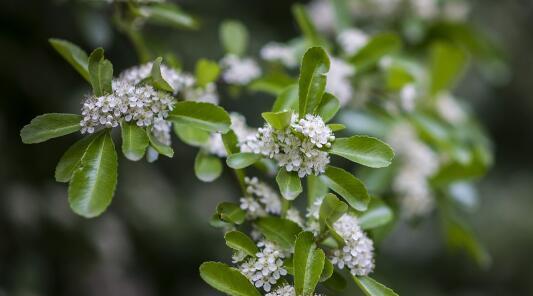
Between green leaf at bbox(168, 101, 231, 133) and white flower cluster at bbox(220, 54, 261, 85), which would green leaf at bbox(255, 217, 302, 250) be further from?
white flower cluster at bbox(220, 54, 261, 85)

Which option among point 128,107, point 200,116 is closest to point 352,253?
point 200,116

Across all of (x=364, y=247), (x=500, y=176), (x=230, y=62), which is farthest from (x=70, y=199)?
(x=500, y=176)

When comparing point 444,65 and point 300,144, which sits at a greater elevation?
point 444,65

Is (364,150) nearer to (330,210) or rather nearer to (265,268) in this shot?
(330,210)

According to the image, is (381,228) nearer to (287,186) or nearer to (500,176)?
(287,186)

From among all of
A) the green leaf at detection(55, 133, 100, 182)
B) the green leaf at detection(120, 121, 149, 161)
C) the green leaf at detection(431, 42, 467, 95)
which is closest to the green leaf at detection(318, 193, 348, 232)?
the green leaf at detection(120, 121, 149, 161)

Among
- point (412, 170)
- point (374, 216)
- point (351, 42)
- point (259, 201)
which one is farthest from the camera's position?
point (412, 170)
